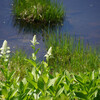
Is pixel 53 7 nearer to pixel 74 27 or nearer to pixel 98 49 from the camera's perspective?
pixel 74 27

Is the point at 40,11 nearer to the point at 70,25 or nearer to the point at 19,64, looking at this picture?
the point at 70,25

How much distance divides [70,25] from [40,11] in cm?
117

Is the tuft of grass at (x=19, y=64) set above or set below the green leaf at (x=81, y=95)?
below

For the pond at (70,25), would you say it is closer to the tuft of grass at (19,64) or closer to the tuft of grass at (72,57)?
the tuft of grass at (72,57)

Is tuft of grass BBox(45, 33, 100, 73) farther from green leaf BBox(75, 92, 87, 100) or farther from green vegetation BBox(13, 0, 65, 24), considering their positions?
green vegetation BBox(13, 0, 65, 24)

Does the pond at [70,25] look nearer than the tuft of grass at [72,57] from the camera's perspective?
No

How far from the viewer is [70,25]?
6258mm

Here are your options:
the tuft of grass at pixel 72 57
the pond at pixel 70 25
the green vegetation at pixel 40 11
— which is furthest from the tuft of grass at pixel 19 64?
the green vegetation at pixel 40 11

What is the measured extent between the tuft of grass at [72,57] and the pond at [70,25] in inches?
15.7

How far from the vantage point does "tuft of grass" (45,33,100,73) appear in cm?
356

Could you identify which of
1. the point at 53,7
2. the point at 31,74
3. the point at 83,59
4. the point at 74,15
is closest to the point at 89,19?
the point at 74,15

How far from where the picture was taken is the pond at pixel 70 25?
5.13 meters

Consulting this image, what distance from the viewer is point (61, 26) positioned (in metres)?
6.29

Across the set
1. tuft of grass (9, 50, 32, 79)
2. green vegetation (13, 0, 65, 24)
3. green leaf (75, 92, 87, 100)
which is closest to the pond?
green vegetation (13, 0, 65, 24)
